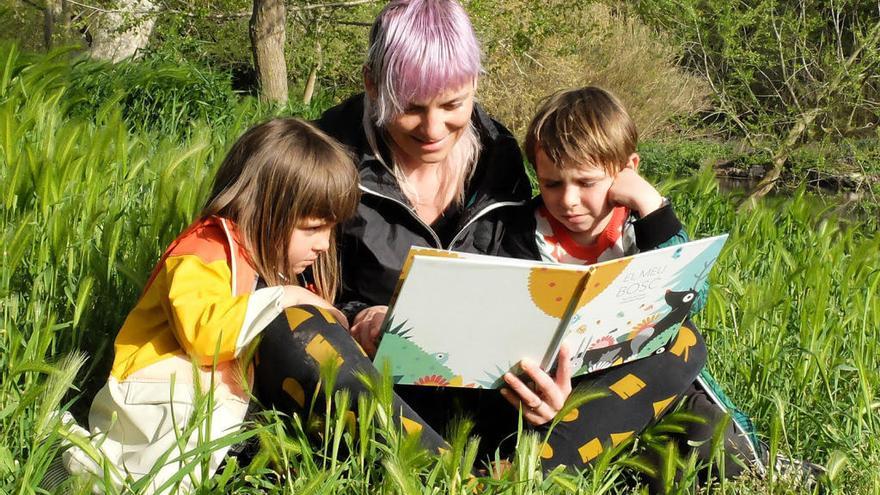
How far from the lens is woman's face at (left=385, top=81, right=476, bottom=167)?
2383 millimetres

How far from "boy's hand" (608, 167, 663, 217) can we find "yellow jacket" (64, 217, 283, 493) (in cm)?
89

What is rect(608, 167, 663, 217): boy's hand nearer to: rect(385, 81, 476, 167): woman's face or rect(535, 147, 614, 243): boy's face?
rect(535, 147, 614, 243): boy's face

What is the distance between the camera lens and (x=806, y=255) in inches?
141

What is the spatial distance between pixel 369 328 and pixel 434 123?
0.55m

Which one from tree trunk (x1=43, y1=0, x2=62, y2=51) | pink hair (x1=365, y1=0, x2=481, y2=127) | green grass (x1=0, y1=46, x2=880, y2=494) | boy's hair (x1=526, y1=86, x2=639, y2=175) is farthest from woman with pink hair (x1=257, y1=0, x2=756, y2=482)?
tree trunk (x1=43, y1=0, x2=62, y2=51)

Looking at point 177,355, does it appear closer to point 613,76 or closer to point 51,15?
point 51,15

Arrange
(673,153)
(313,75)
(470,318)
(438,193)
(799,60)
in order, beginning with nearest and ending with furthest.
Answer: (470,318)
(438,193)
(799,60)
(313,75)
(673,153)

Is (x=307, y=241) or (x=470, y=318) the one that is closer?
(x=470, y=318)

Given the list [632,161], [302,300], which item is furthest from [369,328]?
[632,161]

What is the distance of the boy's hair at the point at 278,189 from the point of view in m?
2.09

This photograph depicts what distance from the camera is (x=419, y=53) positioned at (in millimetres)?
2326

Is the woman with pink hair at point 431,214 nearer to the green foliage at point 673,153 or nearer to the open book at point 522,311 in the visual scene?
the open book at point 522,311

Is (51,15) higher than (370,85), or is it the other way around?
(370,85)

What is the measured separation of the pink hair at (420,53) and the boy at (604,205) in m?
0.26
